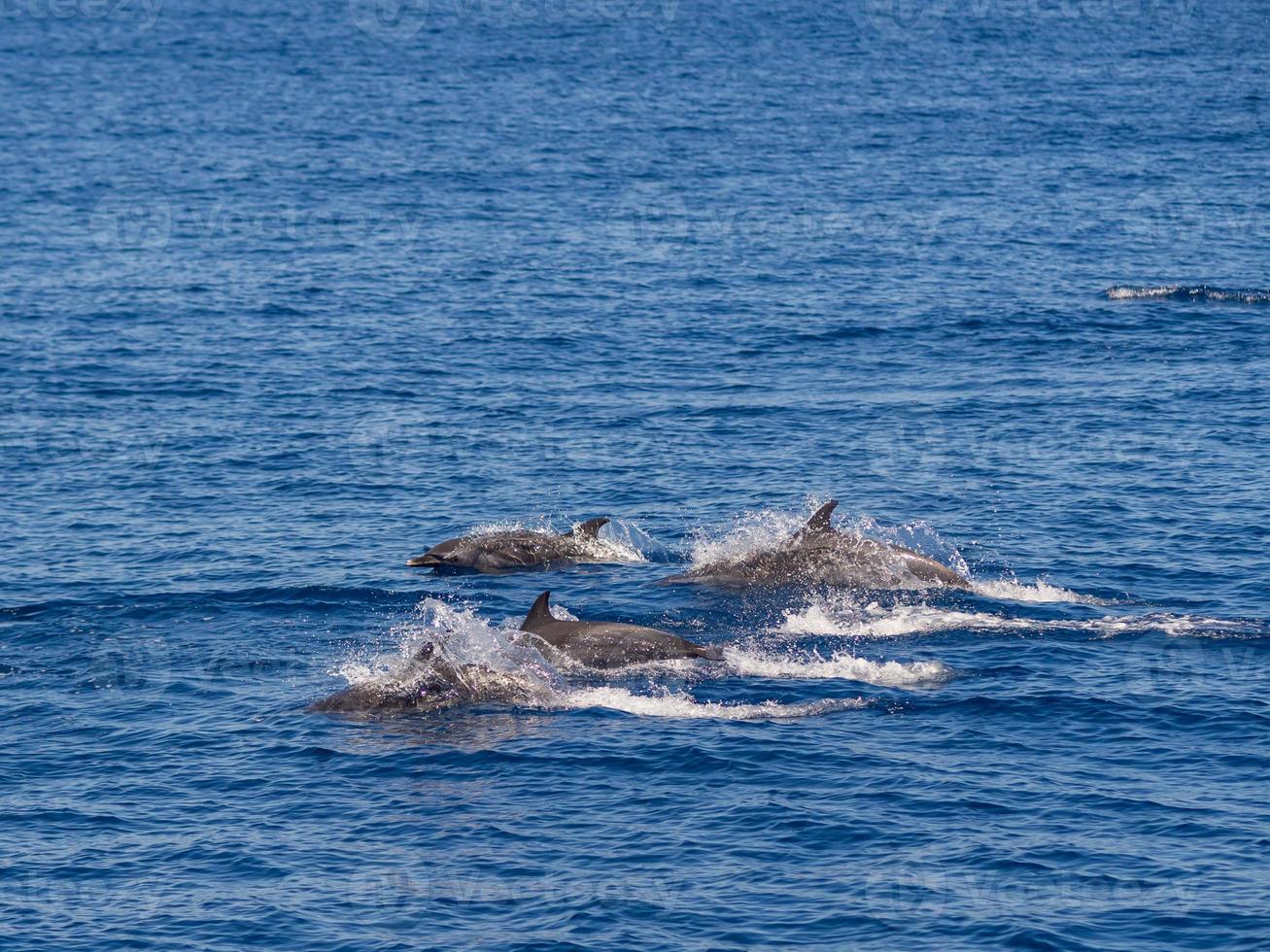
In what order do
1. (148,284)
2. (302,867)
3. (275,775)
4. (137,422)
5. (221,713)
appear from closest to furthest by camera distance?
1. (302,867)
2. (275,775)
3. (221,713)
4. (137,422)
5. (148,284)

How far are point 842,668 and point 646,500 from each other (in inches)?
542

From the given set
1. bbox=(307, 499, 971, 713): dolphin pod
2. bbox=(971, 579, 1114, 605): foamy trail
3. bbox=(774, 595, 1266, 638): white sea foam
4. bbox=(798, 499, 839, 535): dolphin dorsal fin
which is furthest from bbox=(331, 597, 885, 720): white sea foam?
bbox=(798, 499, 839, 535): dolphin dorsal fin

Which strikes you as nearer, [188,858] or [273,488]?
[188,858]

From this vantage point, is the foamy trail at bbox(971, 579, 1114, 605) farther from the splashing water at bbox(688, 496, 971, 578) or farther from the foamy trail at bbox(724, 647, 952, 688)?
the foamy trail at bbox(724, 647, 952, 688)

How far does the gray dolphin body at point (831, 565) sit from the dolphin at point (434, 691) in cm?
785

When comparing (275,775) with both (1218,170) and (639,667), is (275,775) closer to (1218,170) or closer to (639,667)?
(639,667)

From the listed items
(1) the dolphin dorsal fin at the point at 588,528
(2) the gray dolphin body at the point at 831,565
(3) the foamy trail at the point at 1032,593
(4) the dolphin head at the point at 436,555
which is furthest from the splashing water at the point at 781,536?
(4) the dolphin head at the point at 436,555

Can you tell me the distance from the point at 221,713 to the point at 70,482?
1878 cm

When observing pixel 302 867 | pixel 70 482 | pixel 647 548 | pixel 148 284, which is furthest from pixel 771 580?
pixel 148 284

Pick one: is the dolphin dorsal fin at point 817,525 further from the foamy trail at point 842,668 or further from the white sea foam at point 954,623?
the foamy trail at point 842,668

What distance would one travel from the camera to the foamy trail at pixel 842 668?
34.8 metres

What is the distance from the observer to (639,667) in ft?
116

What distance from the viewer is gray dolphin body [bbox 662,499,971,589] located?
40.2 metres

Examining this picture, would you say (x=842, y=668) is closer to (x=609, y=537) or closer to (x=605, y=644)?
(x=605, y=644)
